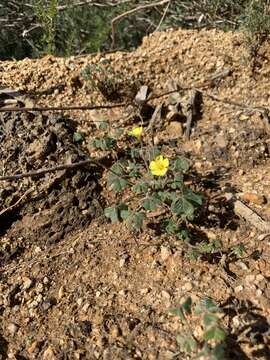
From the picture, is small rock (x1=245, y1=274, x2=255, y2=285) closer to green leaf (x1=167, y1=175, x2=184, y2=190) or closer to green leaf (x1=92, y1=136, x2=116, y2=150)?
green leaf (x1=167, y1=175, x2=184, y2=190)

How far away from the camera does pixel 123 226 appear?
2.84 meters

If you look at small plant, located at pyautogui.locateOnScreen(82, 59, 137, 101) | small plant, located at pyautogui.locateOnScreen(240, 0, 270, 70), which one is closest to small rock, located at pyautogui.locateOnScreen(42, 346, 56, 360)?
small plant, located at pyautogui.locateOnScreen(82, 59, 137, 101)

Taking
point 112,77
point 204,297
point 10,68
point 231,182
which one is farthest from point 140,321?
point 10,68

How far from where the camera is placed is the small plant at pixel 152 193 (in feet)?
8.66

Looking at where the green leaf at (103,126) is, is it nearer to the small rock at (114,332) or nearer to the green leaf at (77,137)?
the green leaf at (77,137)

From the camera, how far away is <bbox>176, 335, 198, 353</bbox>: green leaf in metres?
2.15

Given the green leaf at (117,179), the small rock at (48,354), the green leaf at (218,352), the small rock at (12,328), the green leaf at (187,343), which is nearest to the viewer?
the green leaf at (218,352)

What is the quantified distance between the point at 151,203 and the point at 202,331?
67 centimetres

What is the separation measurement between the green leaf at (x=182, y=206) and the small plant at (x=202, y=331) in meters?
0.44

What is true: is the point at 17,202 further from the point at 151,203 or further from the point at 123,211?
the point at 151,203

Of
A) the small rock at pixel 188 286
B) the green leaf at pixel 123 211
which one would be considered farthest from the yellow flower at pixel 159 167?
the small rock at pixel 188 286

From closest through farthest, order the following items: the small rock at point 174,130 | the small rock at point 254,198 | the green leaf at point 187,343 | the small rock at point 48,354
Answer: the green leaf at point 187,343 < the small rock at point 48,354 < the small rock at point 254,198 < the small rock at point 174,130

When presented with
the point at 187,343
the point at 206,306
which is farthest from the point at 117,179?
the point at 187,343

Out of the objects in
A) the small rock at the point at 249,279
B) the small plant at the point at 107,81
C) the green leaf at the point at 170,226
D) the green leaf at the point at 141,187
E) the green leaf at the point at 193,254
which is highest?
the small plant at the point at 107,81
